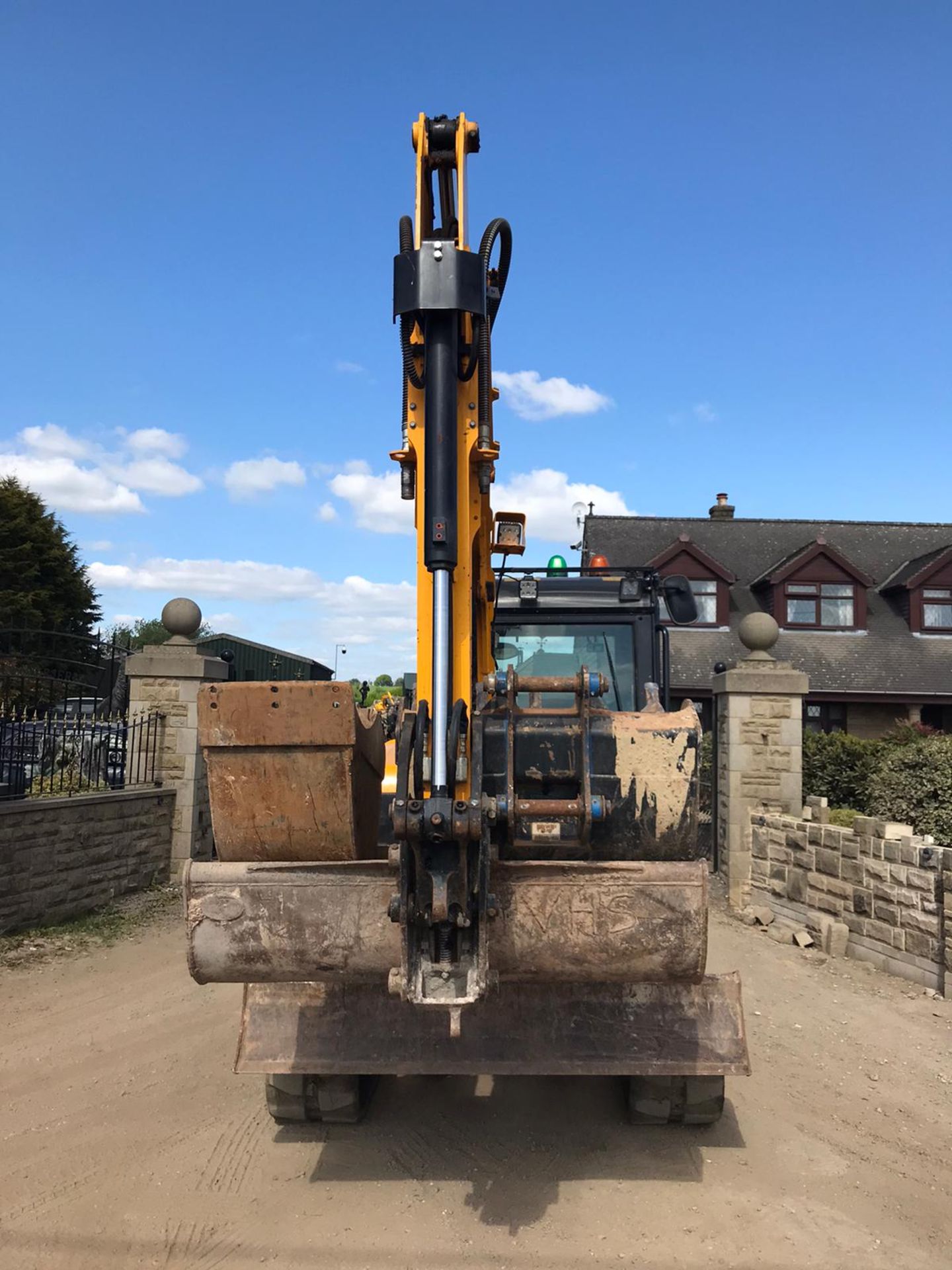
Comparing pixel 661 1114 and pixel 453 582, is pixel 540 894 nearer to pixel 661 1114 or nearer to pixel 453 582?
pixel 453 582

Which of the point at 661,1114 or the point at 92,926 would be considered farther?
the point at 92,926

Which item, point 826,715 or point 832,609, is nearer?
point 826,715

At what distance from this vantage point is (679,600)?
5.78 metres

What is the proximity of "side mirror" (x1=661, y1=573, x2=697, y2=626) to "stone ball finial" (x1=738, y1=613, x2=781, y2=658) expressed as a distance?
4.66 metres

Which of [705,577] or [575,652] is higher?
[705,577]

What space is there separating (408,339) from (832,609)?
19212 millimetres

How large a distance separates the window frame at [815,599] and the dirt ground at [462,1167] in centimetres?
1566

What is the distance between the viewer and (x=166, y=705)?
10.5 meters

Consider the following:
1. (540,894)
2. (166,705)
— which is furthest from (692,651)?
(540,894)

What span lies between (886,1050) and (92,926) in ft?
23.0

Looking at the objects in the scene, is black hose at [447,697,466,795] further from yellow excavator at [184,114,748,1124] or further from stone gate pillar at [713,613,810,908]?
stone gate pillar at [713,613,810,908]

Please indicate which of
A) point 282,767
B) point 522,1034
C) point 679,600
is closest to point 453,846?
point 282,767

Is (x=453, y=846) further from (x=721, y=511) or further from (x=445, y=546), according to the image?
(x=721, y=511)

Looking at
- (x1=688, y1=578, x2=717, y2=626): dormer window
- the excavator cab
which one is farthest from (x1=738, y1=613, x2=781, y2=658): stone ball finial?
(x1=688, y1=578, x2=717, y2=626): dormer window
